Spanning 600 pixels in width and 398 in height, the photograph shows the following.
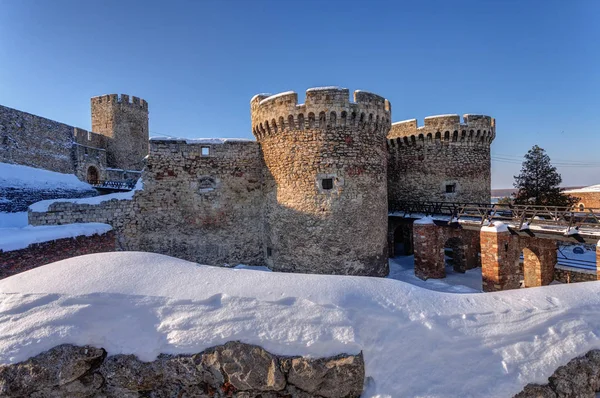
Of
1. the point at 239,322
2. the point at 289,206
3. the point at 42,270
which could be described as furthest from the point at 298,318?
the point at 289,206

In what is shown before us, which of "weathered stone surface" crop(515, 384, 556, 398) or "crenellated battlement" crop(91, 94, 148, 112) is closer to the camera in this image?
"weathered stone surface" crop(515, 384, 556, 398)

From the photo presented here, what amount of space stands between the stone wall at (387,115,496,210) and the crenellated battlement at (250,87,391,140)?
5.49 meters

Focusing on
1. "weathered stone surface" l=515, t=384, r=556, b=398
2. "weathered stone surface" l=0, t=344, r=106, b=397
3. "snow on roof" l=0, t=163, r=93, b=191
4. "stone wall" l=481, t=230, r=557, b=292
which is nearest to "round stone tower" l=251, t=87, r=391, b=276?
"stone wall" l=481, t=230, r=557, b=292

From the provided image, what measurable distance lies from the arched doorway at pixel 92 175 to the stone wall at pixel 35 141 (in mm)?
1498

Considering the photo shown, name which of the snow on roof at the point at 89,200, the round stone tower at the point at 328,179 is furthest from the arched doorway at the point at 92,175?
the round stone tower at the point at 328,179

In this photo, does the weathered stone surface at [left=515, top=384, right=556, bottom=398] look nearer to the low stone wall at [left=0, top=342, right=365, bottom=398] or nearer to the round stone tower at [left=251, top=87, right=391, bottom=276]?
the low stone wall at [left=0, top=342, right=365, bottom=398]

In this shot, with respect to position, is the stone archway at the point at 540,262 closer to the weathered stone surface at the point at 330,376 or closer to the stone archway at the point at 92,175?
the weathered stone surface at the point at 330,376

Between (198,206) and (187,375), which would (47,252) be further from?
(187,375)

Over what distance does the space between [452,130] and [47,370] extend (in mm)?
17780

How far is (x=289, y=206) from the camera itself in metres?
12.1

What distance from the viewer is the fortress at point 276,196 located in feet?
37.9

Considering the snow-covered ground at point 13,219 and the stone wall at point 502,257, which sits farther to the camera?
the snow-covered ground at point 13,219

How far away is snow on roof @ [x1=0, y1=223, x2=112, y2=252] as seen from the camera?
299 inches

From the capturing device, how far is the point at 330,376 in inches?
115
